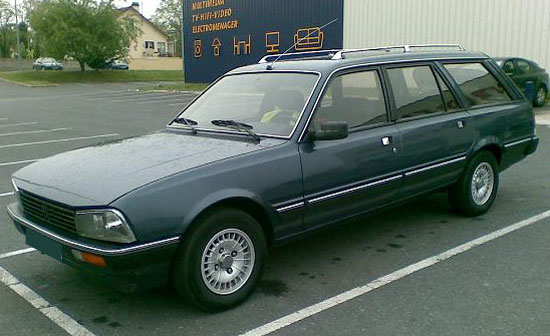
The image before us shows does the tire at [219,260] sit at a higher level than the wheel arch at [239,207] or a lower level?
lower

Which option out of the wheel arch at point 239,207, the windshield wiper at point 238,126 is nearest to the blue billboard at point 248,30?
the windshield wiper at point 238,126

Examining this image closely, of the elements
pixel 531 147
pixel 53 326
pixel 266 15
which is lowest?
pixel 53 326

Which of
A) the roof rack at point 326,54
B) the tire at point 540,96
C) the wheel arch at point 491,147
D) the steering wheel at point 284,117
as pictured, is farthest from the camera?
the tire at point 540,96

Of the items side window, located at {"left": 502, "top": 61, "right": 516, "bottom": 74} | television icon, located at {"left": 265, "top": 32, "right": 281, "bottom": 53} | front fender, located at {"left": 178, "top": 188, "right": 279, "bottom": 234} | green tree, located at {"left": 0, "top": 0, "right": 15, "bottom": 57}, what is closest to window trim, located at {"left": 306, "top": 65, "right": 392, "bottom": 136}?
front fender, located at {"left": 178, "top": 188, "right": 279, "bottom": 234}

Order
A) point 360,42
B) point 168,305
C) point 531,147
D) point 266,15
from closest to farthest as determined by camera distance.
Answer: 1. point 168,305
2. point 531,147
3. point 360,42
4. point 266,15

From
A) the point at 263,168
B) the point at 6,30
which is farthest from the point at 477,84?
the point at 6,30

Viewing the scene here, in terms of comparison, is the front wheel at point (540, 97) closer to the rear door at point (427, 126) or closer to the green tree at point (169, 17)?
the rear door at point (427, 126)

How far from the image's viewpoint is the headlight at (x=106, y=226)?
9.46ft

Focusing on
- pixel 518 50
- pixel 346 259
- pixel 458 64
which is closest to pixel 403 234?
pixel 346 259

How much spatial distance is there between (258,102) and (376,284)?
174 cm

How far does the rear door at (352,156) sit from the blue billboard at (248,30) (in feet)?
61.3

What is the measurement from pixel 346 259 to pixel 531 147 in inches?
117

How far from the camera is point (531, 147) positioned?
575 centimetres

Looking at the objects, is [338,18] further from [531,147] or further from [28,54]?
[28,54]
